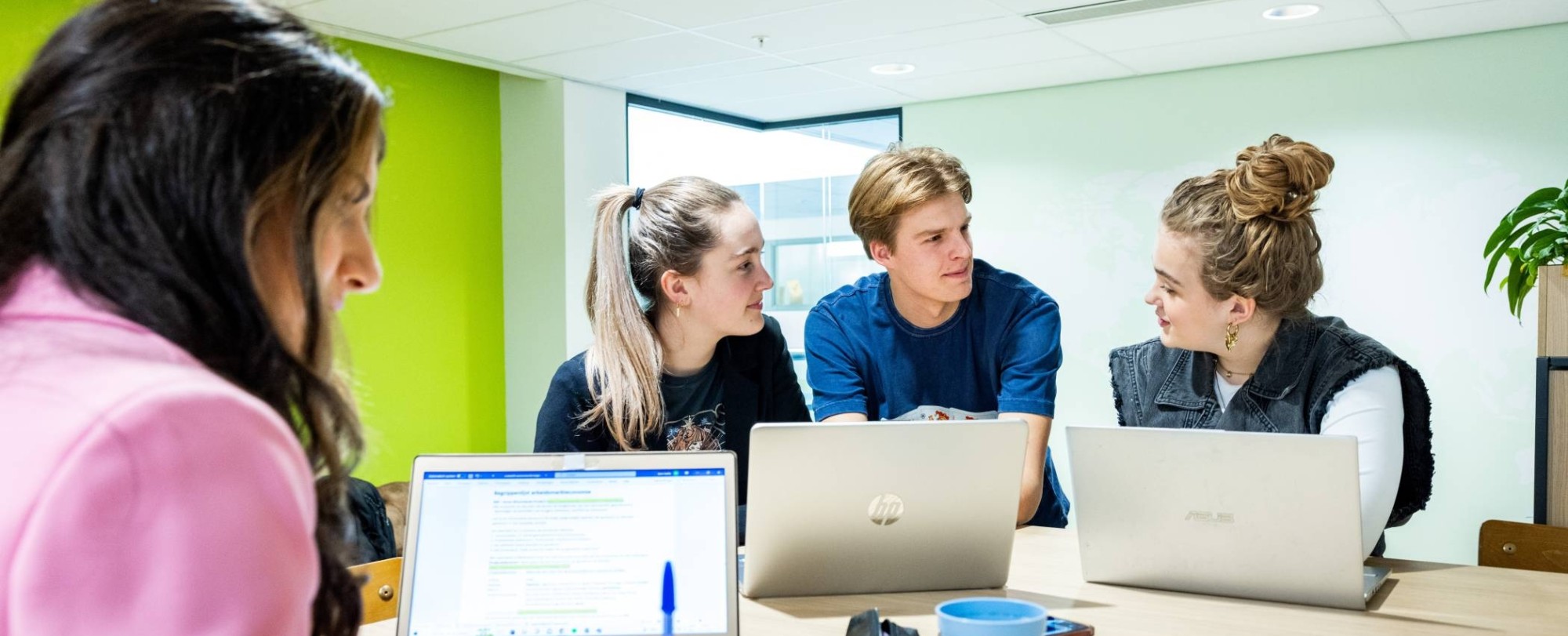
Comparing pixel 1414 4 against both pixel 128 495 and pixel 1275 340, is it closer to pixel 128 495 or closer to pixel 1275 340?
pixel 1275 340

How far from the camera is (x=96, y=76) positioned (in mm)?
607

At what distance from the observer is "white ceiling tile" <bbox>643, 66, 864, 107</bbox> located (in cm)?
516

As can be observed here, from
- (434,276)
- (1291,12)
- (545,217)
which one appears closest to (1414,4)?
(1291,12)

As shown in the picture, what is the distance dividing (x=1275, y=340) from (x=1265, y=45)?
121 inches

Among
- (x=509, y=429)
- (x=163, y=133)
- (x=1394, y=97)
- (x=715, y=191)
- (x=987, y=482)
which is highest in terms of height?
(x=1394, y=97)

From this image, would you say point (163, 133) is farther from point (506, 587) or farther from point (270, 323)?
point (506, 587)

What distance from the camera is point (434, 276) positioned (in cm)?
505

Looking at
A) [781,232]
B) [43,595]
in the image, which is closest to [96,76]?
[43,595]

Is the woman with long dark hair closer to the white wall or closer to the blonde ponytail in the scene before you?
the blonde ponytail

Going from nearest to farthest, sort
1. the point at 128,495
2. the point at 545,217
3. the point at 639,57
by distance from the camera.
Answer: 1. the point at 128,495
2. the point at 639,57
3. the point at 545,217

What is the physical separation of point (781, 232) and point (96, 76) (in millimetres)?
5703

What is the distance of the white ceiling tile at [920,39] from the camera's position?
14.0ft

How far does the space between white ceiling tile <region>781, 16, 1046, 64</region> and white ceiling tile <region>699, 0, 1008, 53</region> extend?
6 cm

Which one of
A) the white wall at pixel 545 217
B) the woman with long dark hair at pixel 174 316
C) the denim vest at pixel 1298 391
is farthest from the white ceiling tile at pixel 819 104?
the woman with long dark hair at pixel 174 316
